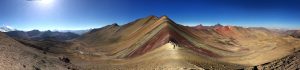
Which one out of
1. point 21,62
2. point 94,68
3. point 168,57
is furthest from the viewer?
point 94,68

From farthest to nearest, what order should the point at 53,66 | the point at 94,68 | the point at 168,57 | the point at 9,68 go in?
the point at 94,68 < the point at 168,57 < the point at 53,66 < the point at 9,68

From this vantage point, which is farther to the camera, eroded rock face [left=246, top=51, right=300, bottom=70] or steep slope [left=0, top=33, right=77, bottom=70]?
eroded rock face [left=246, top=51, right=300, bottom=70]

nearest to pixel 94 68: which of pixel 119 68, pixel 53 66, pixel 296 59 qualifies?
pixel 119 68

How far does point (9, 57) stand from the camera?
61.7m

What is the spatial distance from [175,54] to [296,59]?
20553 mm

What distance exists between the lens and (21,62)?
6106 centimetres

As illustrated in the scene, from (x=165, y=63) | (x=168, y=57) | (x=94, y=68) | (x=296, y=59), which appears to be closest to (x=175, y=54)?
(x=168, y=57)

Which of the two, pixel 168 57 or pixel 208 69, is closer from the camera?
pixel 208 69

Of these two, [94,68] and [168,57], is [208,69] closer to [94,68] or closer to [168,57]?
[168,57]

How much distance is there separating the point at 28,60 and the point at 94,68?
17.4m

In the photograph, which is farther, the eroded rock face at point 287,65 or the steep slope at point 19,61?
the eroded rock face at point 287,65

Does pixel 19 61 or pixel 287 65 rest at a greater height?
pixel 19 61

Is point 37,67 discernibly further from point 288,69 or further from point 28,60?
point 288,69

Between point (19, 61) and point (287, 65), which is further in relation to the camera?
point (287, 65)
